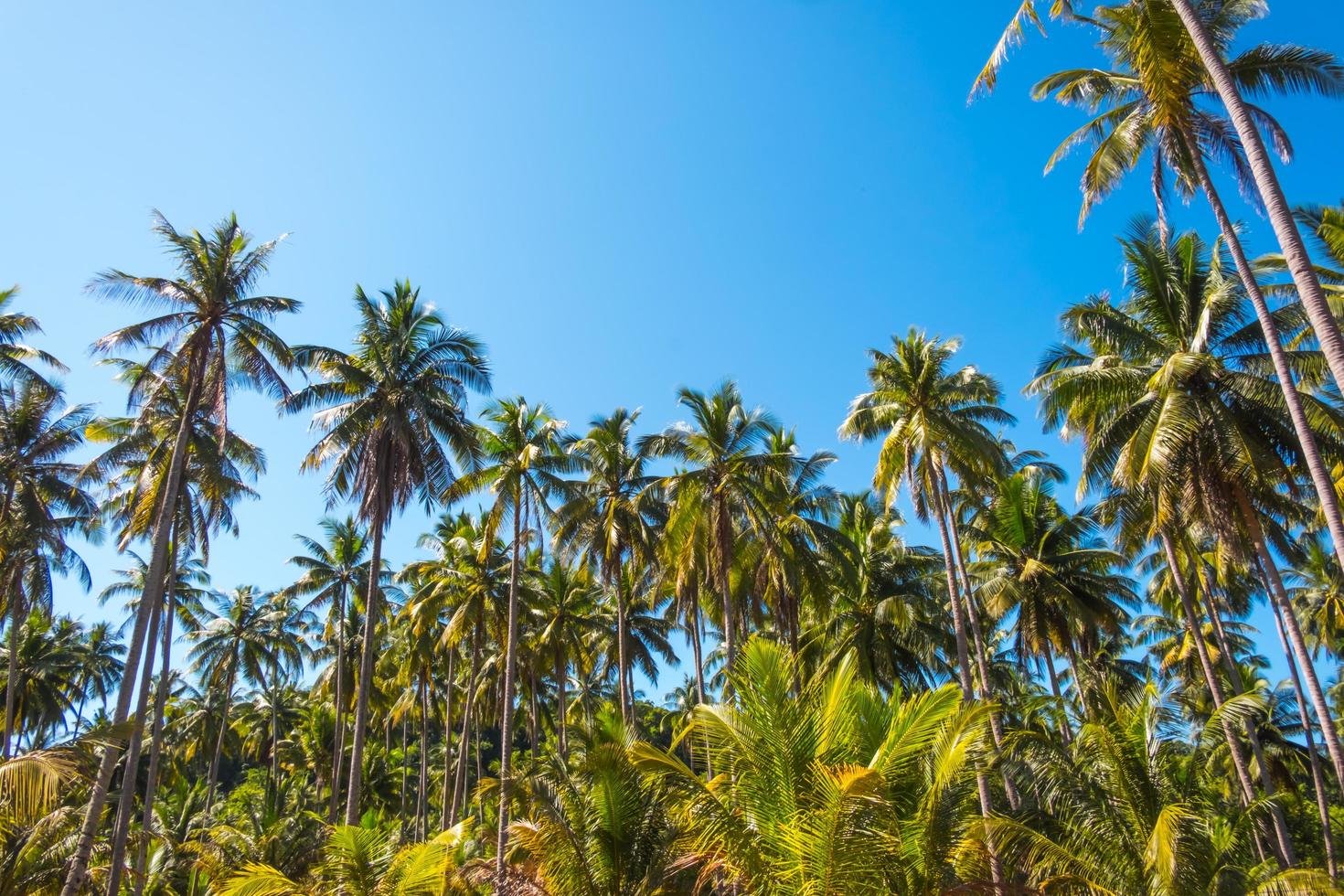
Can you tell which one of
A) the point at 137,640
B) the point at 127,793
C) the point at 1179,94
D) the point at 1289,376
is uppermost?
the point at 1179,94

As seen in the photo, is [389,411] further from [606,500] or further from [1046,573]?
[1046,573]

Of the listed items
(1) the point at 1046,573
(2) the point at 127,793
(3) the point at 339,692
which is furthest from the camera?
(3) the point at 339,692

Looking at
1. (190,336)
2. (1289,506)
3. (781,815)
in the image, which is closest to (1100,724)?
(781,815)

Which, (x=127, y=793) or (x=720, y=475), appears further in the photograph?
(x=720, y=475)

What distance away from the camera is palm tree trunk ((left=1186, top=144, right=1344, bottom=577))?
419 inches

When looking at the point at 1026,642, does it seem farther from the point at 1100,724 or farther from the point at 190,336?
the point at 190,336

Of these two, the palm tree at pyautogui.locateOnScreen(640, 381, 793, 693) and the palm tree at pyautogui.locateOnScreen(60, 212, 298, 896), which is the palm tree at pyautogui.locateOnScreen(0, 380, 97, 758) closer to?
the palm tree at pyautogui.locateOnScreen(60, 212, 298, 896)

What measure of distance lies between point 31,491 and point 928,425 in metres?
23.3

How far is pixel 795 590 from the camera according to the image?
22.6m

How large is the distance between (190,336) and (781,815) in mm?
15730

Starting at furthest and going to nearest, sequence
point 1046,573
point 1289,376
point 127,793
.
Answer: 1. point 1046,573
2. point 127,793
3. point 1289,376

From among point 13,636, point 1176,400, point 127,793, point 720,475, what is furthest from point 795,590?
point 13,636

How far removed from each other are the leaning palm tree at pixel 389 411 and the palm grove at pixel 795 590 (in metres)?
0.10

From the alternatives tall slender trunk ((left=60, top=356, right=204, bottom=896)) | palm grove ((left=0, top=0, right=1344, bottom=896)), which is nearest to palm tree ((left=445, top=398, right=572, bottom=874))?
palm grove ((left=0, top=0, right=1344, bottom=896))
